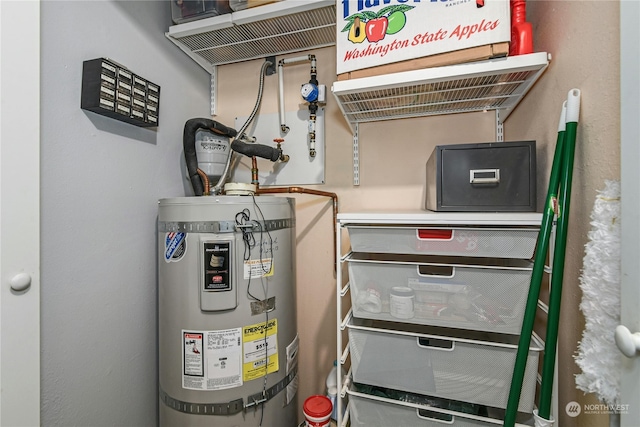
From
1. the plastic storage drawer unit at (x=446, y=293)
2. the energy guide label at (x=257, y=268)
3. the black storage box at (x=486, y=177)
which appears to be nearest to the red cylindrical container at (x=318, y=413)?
the plastic storage drawer unit at (x=446, y=293)

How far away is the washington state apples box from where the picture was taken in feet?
2.58

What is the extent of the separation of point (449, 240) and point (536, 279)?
23 centimetres

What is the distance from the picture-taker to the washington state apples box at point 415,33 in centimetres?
79

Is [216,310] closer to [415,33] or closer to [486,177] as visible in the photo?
[486,177]

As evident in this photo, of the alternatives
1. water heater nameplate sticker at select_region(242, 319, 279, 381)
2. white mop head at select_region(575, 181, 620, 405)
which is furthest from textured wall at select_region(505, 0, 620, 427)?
water heater nameplate sticker at select_region(242, 319, 279, 381)

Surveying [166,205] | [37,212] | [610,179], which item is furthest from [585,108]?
[37,212]

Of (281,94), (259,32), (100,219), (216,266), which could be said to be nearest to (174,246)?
(216,266)

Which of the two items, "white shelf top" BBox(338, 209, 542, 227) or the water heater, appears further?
the water heater

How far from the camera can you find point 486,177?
91cm

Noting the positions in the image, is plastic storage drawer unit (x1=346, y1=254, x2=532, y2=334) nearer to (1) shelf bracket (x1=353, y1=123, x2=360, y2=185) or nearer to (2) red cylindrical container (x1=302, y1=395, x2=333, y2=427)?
(2) red cylindrical container (x1=302, y1=395, x2=333, y2=427)

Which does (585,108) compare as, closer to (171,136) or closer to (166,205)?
(166,205)

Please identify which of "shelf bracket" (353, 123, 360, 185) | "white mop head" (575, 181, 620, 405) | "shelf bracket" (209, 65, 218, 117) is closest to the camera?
"white mop head" (575, 181, 620, 405)

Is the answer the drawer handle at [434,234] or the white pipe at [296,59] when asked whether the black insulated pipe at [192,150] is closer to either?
the white pipe at [296,59]

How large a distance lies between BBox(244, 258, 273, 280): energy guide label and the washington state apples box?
0.73 meters
